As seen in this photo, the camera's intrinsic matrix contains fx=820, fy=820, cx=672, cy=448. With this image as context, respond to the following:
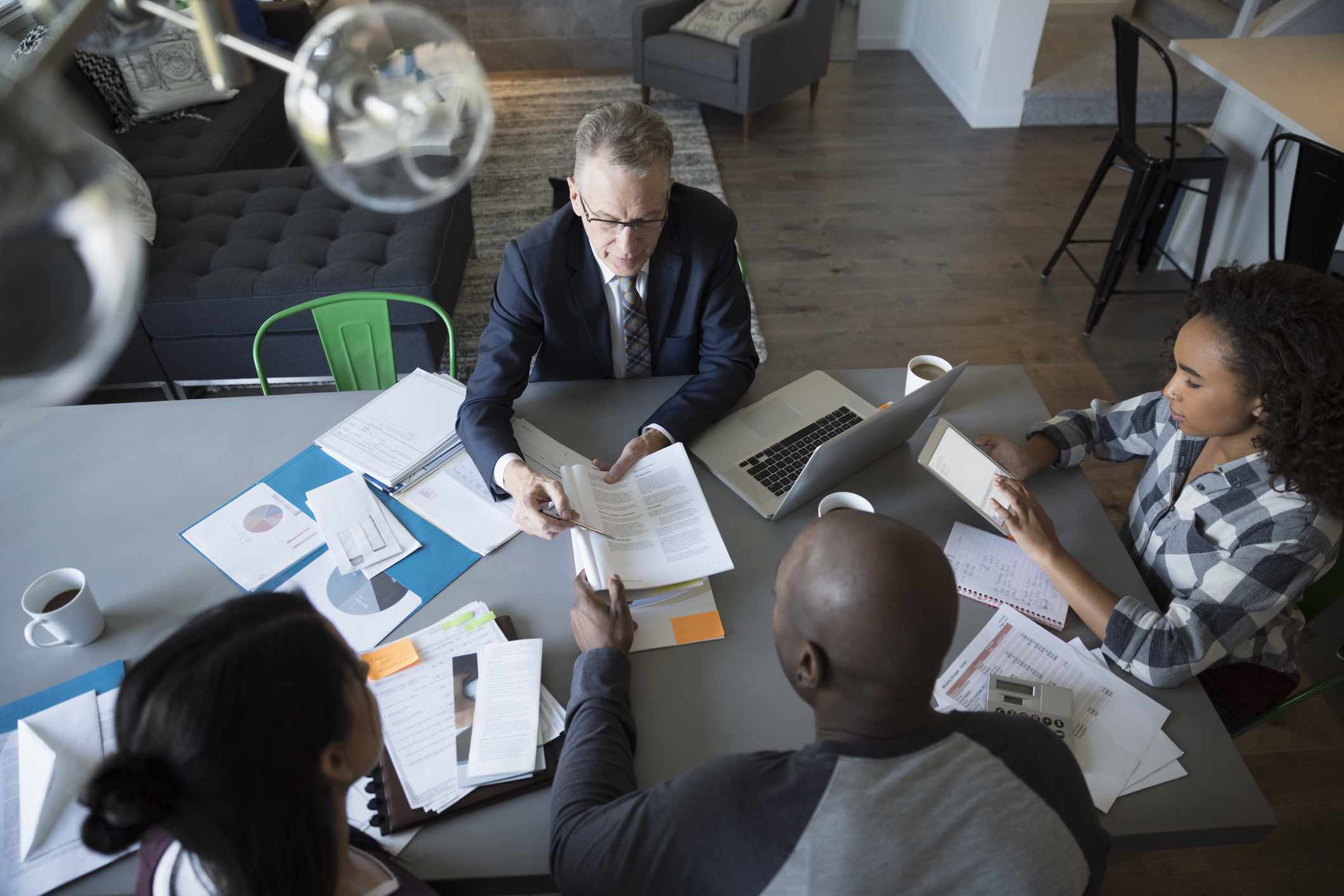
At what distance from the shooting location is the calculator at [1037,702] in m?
1.18

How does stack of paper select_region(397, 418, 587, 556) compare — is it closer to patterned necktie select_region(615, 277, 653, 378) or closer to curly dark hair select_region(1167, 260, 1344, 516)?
patterned necktie select_region(615, 277, 653, 378)

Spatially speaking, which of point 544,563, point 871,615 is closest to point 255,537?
point 544,563

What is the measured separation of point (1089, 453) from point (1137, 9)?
570 centimetres

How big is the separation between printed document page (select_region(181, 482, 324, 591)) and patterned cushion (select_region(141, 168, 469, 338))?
134 cm

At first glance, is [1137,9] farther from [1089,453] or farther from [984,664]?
[984,664]

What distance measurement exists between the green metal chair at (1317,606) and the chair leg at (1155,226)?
231 centimetres

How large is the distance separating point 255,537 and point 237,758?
2.56ft

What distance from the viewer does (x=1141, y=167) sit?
308cm

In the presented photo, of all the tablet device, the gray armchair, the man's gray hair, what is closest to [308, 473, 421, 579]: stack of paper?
the man's gray hair

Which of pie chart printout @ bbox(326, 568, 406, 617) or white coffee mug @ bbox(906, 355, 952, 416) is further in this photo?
white coffee mug @ bbox(906, 355, 952, 416)

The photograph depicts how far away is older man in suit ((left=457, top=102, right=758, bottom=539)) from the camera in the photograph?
5.05ft

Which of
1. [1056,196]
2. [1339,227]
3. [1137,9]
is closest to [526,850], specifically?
[1339,227]

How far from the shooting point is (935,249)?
3.89 metres

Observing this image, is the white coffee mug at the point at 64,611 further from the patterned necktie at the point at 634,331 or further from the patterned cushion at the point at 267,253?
the patterned cushion at the point at 267,253
